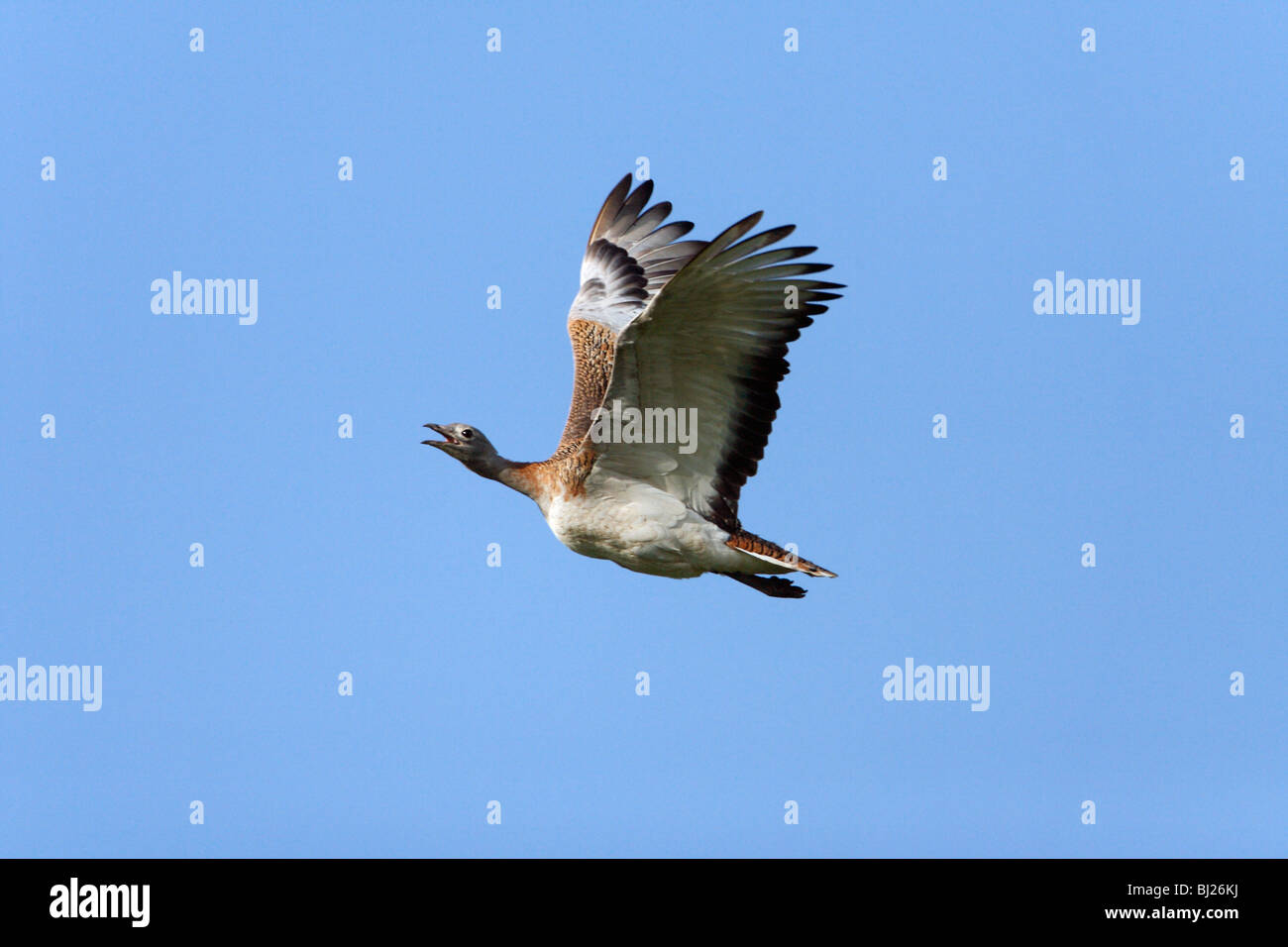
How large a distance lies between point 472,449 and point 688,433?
263 centimetres

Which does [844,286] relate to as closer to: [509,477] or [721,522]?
[721,522]

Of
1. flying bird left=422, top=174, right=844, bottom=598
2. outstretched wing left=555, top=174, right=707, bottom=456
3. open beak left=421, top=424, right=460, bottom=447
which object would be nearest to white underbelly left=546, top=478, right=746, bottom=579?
flying bird left=422, top=174, right=844, bottom=598

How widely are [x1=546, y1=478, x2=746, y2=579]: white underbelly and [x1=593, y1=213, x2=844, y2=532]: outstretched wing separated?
0.22m

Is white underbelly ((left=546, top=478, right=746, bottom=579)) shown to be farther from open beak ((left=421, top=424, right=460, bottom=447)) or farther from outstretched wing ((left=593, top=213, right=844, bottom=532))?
open beak ((left=421, top=424, right=460, bottom=447))

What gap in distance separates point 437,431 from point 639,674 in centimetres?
404

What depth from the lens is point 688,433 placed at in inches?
635

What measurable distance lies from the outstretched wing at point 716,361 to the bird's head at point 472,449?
155 centimetres

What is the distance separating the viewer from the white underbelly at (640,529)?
53.3 ft

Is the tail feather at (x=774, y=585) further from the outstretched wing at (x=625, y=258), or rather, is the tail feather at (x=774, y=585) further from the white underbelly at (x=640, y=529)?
the outstretched wing at (x=625, y=258)

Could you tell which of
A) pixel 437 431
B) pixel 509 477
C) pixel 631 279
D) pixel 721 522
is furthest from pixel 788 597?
pixel 631 279

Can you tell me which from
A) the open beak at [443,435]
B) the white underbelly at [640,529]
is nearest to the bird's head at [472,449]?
the open beak at [443,435]

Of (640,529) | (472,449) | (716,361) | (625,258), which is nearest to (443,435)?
(472,449)

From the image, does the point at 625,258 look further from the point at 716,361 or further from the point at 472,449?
the point at 716,361

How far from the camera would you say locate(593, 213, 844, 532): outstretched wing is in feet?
47.4
